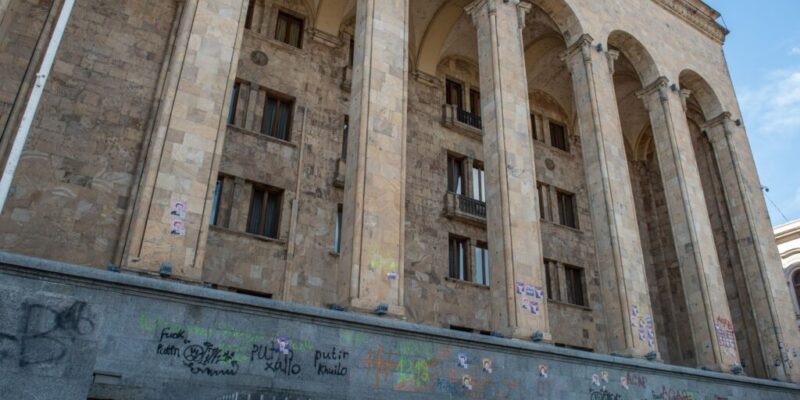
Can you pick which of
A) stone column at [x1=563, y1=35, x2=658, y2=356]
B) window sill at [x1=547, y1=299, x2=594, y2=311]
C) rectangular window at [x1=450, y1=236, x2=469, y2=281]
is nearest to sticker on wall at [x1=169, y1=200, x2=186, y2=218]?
stone column at [x1=563, y1=35, x2=658, y2=356]

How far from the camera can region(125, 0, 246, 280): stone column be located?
31.3 feet

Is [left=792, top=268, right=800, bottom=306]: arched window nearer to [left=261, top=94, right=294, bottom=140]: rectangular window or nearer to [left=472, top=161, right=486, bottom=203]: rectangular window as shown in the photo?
[left=472, top=161, right=486, bottom=203]: rectangular window

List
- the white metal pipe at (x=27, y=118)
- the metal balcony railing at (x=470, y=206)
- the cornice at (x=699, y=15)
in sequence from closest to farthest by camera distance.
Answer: the white metal pipe at (x=27, y=118) → the metal balcony railing at (x=470, y=206) → the cornice at (x=699, y=15)

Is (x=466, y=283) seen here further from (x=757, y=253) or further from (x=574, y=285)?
(x=757, y=253)

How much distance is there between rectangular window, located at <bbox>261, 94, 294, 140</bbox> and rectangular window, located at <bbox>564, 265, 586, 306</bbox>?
487 inches

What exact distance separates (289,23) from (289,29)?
0.26 m

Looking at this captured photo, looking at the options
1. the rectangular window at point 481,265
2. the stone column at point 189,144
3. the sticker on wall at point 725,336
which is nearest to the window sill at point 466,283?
the rectangular window at point 481,265

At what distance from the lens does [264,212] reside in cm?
1664

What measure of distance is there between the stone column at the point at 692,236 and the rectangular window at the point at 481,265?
6.22 m

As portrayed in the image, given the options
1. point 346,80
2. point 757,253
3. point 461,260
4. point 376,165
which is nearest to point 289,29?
point 346,80

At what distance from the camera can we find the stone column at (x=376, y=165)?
443 inches

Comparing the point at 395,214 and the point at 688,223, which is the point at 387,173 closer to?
the point at 395,214

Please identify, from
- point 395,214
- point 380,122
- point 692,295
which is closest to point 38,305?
point 395,214

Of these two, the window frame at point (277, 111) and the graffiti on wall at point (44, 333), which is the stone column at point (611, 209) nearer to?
the window frame at point (277, 111)
